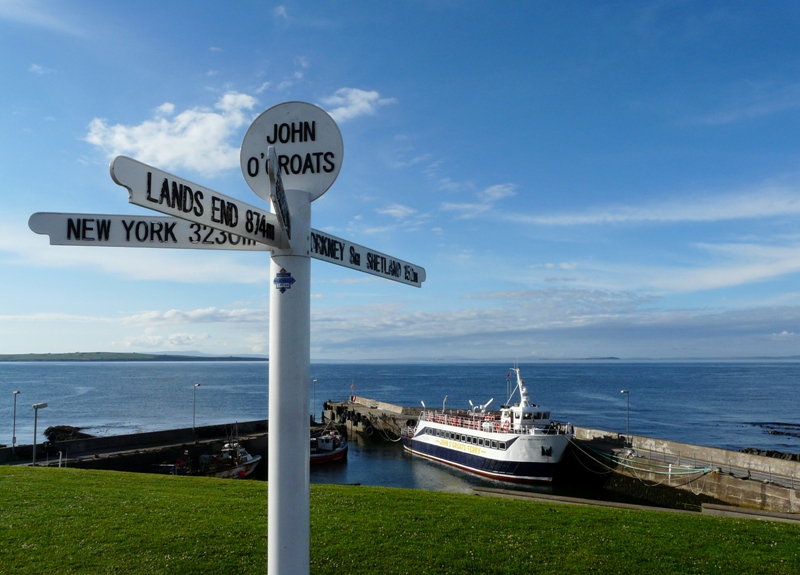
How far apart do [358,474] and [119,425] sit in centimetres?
4294

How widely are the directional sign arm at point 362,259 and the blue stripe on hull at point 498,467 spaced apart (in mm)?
33119

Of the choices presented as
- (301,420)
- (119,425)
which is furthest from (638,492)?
(119,425)

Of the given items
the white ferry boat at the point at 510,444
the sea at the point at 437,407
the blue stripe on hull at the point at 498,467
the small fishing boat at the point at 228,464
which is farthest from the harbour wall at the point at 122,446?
the white ferry boat at the point at 510,444

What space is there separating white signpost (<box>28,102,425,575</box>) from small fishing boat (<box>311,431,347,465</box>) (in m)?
39.5

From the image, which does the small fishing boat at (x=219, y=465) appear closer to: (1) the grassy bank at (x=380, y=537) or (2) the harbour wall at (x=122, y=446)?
(2) the harbour wall at (x=122, y=446)

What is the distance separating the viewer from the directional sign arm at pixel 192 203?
242 cm

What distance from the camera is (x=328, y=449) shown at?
42.4 m

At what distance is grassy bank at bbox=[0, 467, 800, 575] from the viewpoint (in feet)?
23.6

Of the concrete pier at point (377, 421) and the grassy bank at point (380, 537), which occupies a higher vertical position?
the grassy bank at point (380, 537)

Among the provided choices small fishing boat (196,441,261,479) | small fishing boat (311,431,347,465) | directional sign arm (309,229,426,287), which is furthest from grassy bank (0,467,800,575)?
small fishing boat (311,431,347,465)

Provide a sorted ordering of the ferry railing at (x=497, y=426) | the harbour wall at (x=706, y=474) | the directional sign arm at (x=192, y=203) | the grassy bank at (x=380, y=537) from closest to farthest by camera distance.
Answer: the directional sign arm at (x=192, y=203)
the grassy bank at (x=380, y=537)
the harbour wall at (x=706, y=474)
the ferry railing at (x=497, y=426)

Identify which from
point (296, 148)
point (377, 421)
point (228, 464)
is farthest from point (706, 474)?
point (377, 421)

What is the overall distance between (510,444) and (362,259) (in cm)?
3386

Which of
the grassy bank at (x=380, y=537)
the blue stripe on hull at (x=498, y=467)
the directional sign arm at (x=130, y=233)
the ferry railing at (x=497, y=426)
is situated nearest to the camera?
the directional sign arm at (x=130, y=233)
